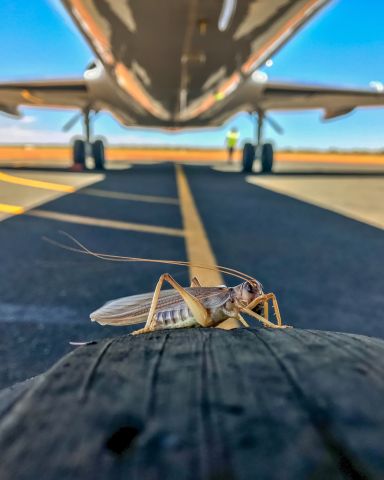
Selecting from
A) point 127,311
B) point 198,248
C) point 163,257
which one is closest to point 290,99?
point 198,248

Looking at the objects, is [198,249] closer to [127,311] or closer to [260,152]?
[127,311]

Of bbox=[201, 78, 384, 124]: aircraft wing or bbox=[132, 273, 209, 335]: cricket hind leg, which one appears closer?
bbox=[132, 273, 209, 335]: cricket hind leg

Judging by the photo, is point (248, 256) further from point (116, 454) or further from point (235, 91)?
point (235, 91)

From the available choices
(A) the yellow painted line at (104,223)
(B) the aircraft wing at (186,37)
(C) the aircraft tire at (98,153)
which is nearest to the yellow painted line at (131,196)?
(A) the yellow painted line at (104,223)

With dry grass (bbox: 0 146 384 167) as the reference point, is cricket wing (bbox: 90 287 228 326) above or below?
above

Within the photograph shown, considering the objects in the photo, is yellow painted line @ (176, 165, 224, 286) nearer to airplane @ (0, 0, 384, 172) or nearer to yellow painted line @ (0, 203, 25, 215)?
yellow painted line @ (0, 203, 25, 215)

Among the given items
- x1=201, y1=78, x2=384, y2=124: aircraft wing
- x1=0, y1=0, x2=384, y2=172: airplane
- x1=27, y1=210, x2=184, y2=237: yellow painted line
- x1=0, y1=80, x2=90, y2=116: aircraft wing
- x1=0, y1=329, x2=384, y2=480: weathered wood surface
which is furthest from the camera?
x1=0, y1=80, x2=90, y2=116: aircraft wing

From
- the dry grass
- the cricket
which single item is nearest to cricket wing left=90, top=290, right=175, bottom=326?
the cricket
